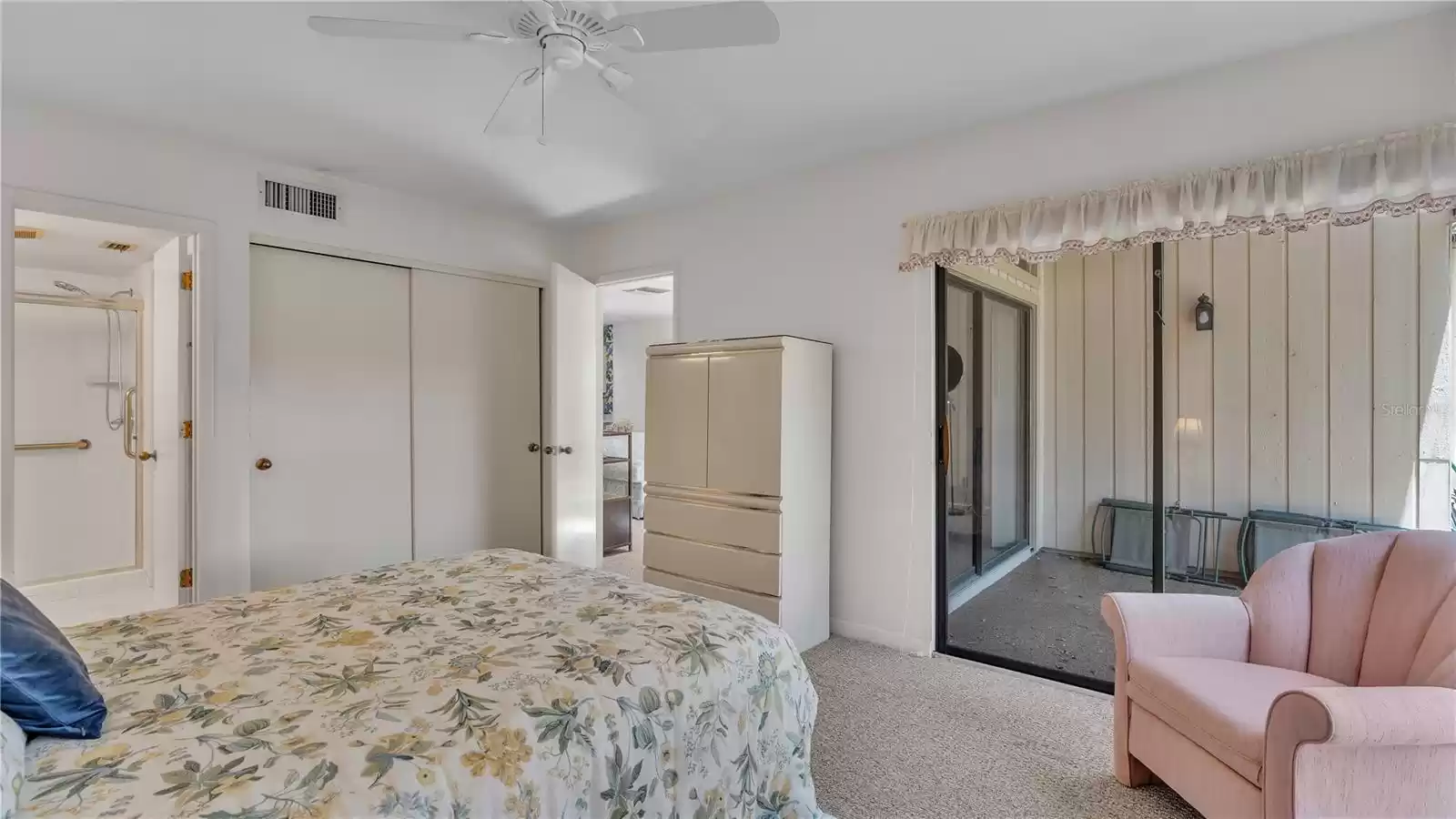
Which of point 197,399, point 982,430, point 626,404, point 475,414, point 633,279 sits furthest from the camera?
point 626,404

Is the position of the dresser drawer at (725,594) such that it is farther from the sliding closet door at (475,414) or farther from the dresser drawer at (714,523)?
the sliding closet door at (475,414)

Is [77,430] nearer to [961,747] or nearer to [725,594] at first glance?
[725,594]

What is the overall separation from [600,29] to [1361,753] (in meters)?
2.56

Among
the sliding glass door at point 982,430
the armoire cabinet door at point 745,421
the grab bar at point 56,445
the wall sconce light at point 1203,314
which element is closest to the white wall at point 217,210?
the grab bar at point 56,445

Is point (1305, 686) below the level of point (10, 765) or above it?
below

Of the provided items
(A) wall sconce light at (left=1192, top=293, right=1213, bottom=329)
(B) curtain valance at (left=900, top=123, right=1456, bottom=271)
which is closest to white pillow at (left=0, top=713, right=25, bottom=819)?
(B) curtain valance at (left=900, top=123, right=1456, bottom=271)

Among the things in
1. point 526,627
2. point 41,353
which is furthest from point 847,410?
point 41,353

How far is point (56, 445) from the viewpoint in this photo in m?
3.98

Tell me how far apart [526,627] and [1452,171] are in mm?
2995

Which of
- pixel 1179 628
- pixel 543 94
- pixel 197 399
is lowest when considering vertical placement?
pixel 1179 628

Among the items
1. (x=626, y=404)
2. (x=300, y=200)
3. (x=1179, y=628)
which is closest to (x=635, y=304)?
(x=626, y=404)

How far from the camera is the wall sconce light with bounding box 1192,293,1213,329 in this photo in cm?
344

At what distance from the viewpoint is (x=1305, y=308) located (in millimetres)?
3146

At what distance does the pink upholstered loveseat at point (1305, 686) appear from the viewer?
1.38 metres
